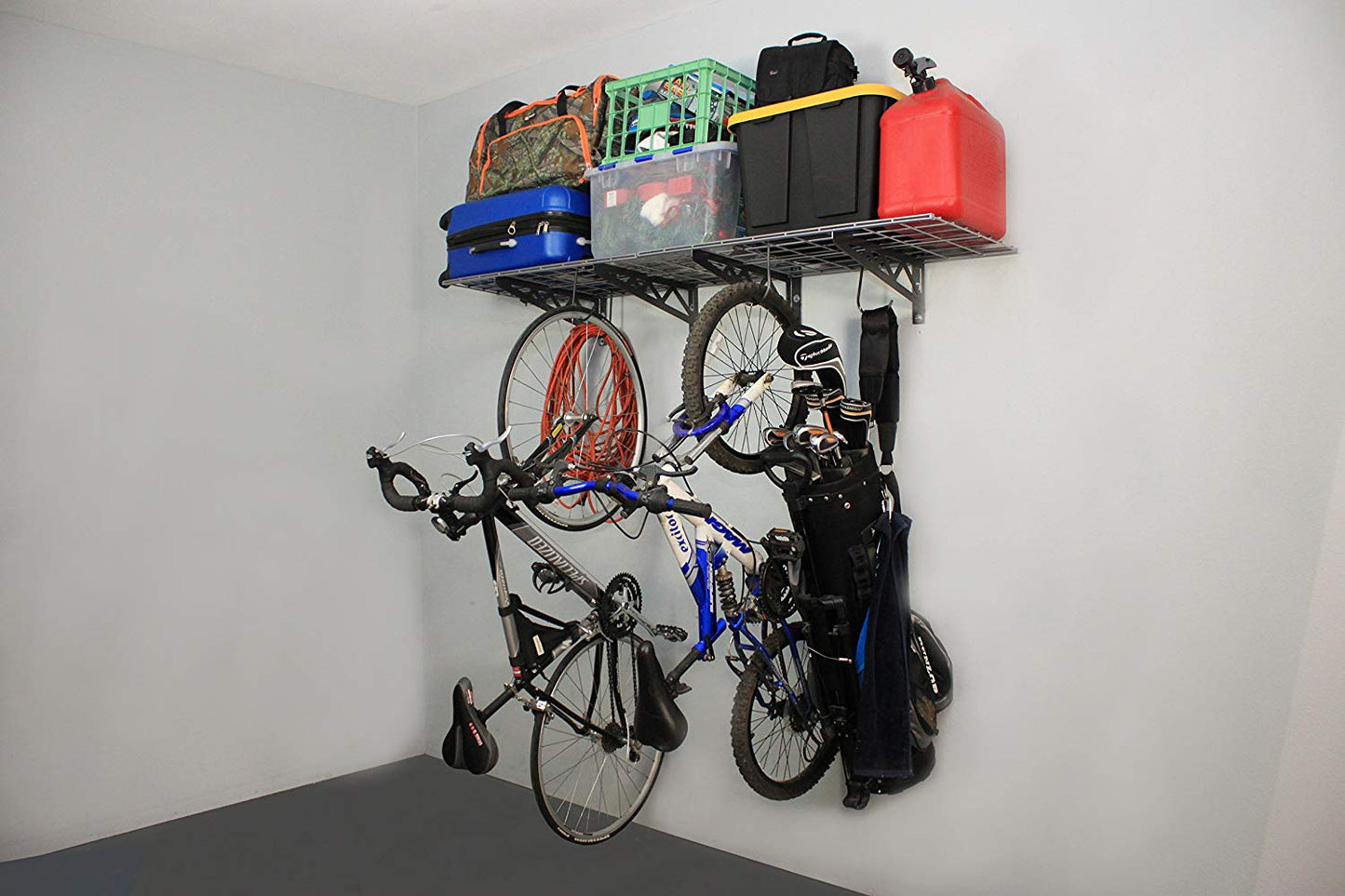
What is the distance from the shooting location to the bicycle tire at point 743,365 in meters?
2.70

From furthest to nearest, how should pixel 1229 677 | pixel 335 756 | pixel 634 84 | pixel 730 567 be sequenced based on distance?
1. pixel 335 756
2. pixel 730 567
3. pixel 634 84
4. pixel 1229 677

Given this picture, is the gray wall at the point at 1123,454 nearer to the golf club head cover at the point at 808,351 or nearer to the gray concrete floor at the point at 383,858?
the golf club head cover at the point at 808,351

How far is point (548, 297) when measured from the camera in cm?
370

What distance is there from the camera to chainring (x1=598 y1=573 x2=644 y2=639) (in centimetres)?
292

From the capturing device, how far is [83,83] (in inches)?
133

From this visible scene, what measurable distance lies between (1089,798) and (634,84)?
223 cm

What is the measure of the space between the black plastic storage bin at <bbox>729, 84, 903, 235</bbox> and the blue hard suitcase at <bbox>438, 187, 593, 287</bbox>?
0.64 meters

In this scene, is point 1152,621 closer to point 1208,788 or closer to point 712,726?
point 1208,788

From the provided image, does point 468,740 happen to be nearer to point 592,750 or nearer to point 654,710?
point 654,710

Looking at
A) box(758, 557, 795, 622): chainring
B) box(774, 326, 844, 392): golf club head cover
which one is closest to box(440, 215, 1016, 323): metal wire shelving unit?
box(774, 326, 844, 392): golf club head cover

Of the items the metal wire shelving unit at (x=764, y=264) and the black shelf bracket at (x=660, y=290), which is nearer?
the metal wire shelving unit at (x=764, y=264)

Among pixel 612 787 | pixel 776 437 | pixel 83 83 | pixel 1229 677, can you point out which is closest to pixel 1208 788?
pixel 1229 677

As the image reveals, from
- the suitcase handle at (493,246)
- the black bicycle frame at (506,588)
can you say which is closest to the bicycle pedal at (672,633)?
the black bicycle frame at (506,588)

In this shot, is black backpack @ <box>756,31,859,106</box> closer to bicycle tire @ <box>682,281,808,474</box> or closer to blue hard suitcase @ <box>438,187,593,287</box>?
bicycle tire @ <box>682,281,808,474</box>
